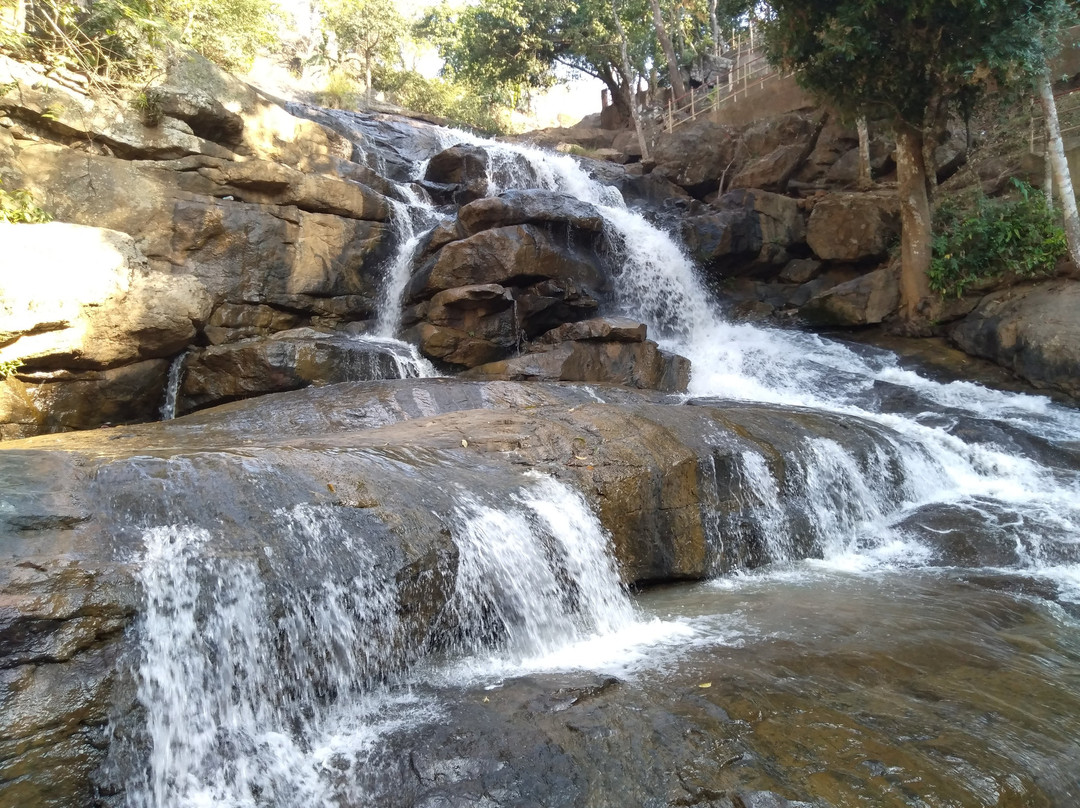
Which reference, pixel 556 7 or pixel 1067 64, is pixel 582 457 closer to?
pixel 1067 64

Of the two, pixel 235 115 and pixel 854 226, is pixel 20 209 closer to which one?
pixel 235 115

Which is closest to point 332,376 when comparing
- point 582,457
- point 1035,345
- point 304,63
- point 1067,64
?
point 582,457

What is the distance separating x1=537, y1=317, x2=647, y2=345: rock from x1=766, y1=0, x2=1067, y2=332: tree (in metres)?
5.59

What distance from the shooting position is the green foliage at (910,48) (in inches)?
423

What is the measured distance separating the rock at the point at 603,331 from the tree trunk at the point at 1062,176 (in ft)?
23.6

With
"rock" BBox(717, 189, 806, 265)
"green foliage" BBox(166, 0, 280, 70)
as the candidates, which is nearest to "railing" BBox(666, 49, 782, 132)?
"rock" BBox(717, 189, 806, 265)

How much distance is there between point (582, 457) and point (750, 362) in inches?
296

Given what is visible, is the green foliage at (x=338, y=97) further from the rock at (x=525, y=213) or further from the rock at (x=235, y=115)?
the rock at (x=525, y=213)

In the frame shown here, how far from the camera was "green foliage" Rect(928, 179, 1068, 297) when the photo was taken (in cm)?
1200

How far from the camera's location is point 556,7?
84.8 ft

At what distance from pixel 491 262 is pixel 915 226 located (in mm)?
7928

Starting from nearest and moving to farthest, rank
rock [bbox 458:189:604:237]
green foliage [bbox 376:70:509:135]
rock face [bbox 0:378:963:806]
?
rock face [bbox 0:378:963:806], rock [bbox 458:189:604:237], green foliage [bbox 376:70:509:135]

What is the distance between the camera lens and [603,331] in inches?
444

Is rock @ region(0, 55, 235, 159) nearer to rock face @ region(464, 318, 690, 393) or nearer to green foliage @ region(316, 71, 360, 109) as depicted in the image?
rock face @ region(464, 318, 690, 393)
